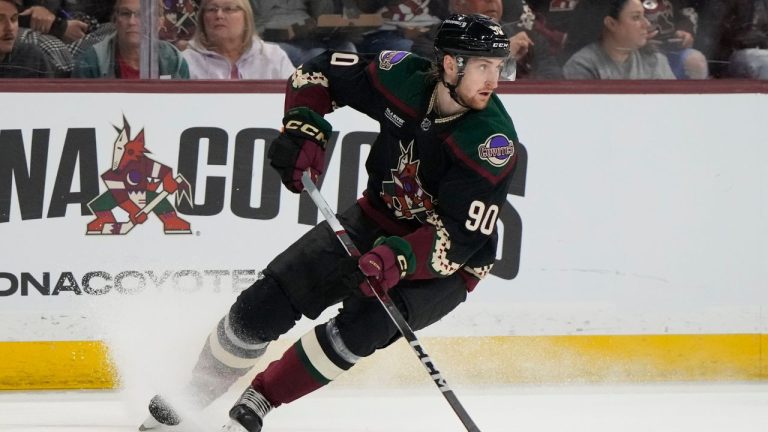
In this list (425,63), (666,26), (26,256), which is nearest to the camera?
(425,63)

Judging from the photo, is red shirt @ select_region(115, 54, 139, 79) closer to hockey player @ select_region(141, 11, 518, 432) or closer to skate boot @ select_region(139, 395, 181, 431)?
hockey player @ select_region(141, 11, 518, 432)

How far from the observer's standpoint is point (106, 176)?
431 cm

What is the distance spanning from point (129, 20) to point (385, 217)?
152cm

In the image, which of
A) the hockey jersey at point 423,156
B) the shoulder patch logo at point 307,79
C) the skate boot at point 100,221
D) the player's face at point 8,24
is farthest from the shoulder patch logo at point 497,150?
the player's face at point 8,24

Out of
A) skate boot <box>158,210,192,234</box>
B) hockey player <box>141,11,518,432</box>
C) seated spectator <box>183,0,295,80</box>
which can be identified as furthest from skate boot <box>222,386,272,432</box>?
seated spectator <box>183,0,295,80</box>

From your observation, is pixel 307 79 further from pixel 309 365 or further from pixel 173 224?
pixel 173 224

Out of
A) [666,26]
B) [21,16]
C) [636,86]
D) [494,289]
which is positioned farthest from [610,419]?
[21,16]

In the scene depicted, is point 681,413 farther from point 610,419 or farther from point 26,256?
point 26,256

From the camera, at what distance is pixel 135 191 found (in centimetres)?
432

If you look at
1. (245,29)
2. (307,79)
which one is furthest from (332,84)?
(245,29)

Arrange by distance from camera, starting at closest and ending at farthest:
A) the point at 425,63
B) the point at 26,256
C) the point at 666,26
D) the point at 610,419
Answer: the point at 425,63 < the point at 610,419 < the point at 26,256 < the point at 666,26

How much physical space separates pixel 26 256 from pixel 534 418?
5.90 ft

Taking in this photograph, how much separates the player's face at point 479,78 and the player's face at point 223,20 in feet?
5.20

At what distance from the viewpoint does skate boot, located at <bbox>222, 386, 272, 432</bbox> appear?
3209 millimetres
